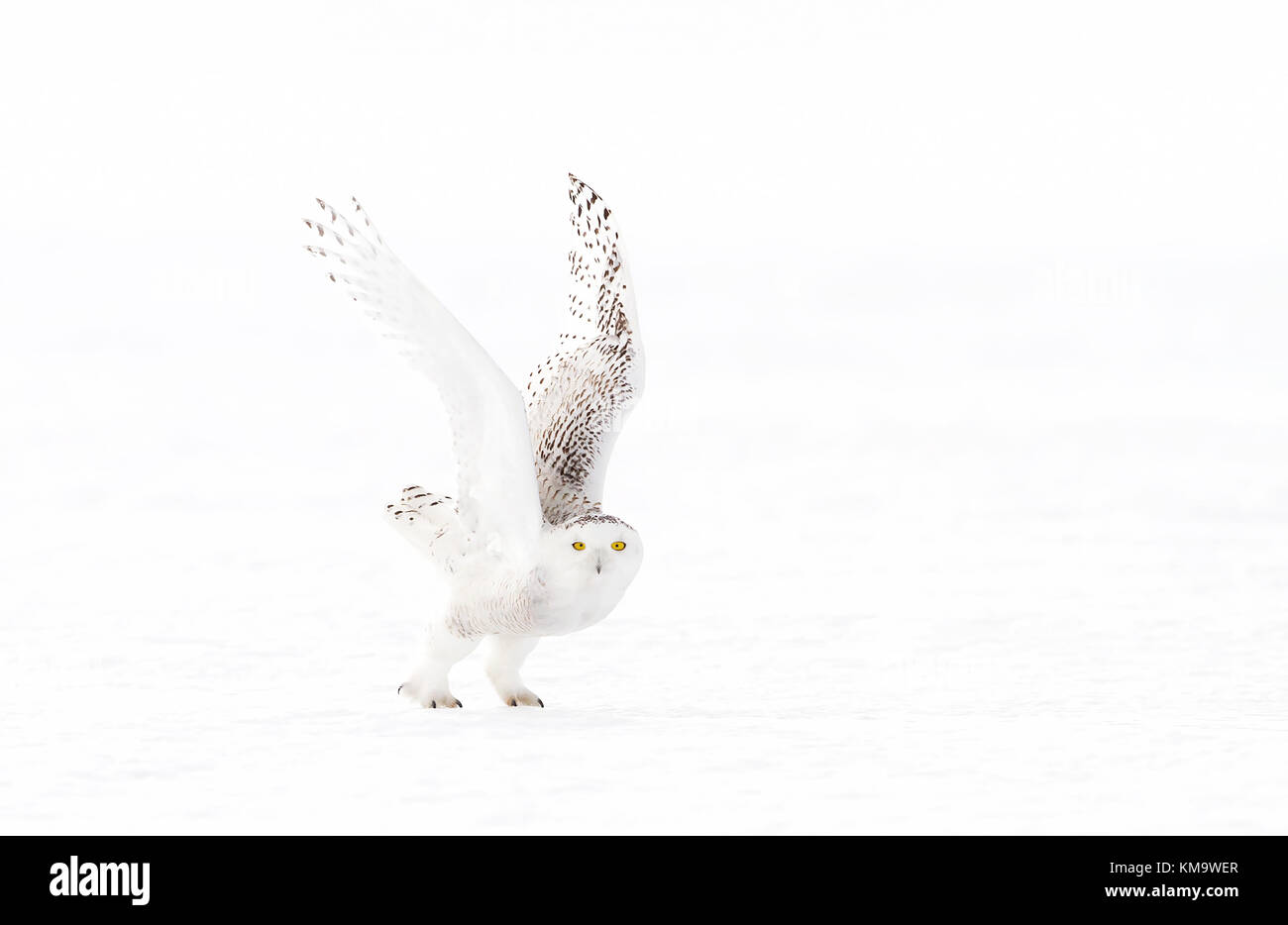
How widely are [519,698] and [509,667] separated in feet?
0.25

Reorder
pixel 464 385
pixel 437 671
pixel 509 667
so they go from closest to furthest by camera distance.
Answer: pixel 464 385 → pixel 437 671 → pixel 509 667

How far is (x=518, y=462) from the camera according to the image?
10.8ft

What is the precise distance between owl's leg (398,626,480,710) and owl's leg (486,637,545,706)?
0.11 metres

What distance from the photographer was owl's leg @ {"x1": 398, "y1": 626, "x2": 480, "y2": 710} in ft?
11.7

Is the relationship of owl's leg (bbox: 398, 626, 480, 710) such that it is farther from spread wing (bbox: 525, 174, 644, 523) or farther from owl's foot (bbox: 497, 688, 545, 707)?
spread wing (bbox: 525, 174, 644, 523)

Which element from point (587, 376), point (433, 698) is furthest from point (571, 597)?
point (587, 376)

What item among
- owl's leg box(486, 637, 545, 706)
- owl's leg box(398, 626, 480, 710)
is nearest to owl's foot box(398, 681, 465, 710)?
owl's leg box(398, 626, 480, 710)

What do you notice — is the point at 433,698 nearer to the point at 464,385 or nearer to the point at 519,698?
the point at 519,698

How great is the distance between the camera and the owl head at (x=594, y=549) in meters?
3.39

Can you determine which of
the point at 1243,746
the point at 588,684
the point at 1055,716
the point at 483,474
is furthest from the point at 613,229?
the point at 1243,746

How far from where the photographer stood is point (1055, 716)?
3715mm

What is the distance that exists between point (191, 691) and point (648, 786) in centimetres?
164

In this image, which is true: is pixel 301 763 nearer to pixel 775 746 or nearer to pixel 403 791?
pixel 403 791

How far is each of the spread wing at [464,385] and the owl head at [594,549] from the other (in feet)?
0.19
